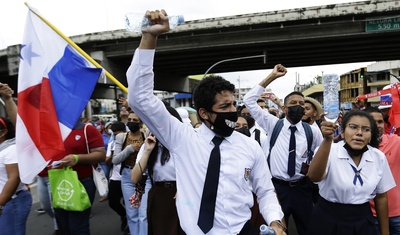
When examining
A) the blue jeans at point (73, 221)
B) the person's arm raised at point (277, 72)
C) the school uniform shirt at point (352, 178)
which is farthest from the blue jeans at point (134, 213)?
the school uniform shirt at point (352, 178)

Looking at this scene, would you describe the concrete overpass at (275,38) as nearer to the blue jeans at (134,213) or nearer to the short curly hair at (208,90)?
the blue jeans at (134,213)

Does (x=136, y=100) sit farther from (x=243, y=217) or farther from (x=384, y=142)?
(x=384, y=142)

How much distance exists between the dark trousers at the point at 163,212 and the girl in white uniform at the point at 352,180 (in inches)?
50.2

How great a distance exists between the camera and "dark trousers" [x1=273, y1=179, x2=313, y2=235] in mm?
4080

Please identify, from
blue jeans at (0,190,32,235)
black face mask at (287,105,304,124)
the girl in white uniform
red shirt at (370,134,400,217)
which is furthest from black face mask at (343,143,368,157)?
blue jeans at (0,190,32,235)

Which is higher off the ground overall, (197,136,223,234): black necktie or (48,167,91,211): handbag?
(197,136,223,234): black necktie

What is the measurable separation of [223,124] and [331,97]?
1.08 metres

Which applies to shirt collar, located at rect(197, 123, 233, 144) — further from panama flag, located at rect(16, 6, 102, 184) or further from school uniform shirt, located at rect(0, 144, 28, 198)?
school uniform shirt, located at rect(0, 144, 28, 198)

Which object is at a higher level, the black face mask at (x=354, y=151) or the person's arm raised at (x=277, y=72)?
the person's arm raised at (x=277, y=72)

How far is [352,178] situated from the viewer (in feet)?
8.86

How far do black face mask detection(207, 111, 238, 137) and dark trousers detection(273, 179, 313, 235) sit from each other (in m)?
2.36

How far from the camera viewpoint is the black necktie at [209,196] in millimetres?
1941

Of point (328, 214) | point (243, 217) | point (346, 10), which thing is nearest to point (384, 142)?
point (328, 214)

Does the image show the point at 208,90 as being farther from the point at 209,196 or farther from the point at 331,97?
the point at 331,97
